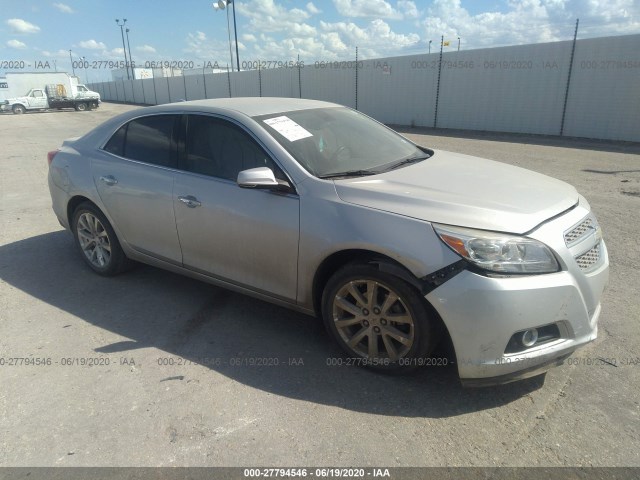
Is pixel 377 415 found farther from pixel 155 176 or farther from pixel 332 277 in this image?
pixel 155 176

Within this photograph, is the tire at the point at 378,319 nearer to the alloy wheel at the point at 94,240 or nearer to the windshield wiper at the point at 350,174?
the windshield wiper at the point at 350,174

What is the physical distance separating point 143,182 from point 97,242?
1.05 metres

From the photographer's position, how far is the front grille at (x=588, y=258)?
262cm

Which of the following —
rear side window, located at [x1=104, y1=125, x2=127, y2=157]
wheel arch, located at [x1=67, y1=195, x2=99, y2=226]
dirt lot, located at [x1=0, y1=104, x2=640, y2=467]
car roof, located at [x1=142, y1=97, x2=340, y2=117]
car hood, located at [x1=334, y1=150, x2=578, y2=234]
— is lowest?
dirt lot, located at [x1=0, y1=104, x2=640, y2=467]

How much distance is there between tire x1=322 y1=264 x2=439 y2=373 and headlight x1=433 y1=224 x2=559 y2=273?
372 millimetres

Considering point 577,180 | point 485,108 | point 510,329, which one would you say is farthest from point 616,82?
point 510,329

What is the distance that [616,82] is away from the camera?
14086 millimetres

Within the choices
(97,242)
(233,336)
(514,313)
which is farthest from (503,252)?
(97,242)

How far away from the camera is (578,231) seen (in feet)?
8.98

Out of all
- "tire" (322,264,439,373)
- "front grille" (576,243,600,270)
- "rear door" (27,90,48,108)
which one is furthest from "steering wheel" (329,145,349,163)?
"rear door" (27,90,48,108)

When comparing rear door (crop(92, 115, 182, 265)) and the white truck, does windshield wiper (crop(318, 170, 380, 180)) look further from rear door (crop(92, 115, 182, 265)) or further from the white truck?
the white truck

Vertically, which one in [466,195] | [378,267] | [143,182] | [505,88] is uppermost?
[505,88]

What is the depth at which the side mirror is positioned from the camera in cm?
297

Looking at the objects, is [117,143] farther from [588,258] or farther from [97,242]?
[588,258]
